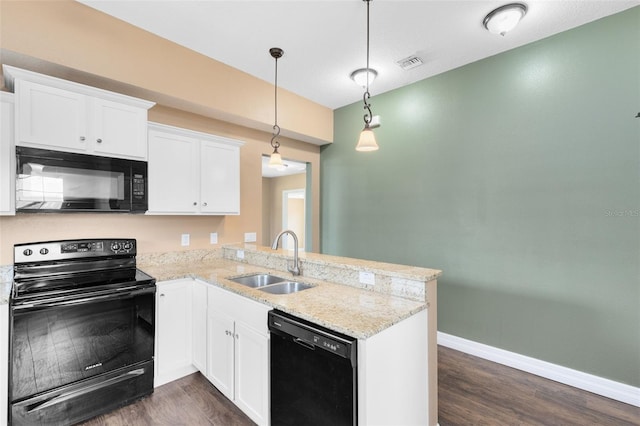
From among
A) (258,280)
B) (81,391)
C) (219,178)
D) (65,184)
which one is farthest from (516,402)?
(65,184)

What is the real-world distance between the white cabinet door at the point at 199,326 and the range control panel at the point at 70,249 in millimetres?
720

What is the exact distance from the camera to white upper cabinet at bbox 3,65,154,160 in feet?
6.56

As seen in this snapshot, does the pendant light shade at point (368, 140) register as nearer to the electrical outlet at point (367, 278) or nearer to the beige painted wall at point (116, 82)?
the electrical outlet at point (367, 278)

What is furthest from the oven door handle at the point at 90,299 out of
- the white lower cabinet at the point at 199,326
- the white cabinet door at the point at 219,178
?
the white cabinet door at the point at 219,178

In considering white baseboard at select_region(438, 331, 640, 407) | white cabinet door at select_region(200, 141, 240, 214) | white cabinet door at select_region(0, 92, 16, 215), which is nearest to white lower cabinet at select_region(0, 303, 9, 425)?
white cabinet door at select_region(0, 92, 16, 215)

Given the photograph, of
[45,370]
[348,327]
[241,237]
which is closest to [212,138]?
[241,237]

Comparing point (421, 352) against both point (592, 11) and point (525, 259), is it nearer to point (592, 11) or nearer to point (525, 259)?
point (525, 259)

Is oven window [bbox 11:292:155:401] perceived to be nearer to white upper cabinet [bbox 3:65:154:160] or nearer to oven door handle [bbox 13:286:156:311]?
oven door handle [bbox 13:286:156:311]

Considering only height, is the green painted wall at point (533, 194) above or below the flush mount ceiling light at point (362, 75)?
below

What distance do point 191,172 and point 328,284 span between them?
1.81m

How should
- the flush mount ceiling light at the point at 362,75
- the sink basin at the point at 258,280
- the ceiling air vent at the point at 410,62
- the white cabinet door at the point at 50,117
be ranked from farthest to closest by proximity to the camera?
the flush mount ceiling light at the point at 362,75 → the ceiling air vent at the point at 410,62 → the sink basin at the point at 258,280 → the white cabinet door at the point at 50,117

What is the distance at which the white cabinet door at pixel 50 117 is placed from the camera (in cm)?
199

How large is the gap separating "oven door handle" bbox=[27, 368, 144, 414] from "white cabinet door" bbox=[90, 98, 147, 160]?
171 cm

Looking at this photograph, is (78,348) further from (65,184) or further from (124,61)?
(124,61)
